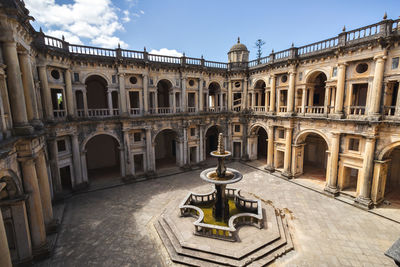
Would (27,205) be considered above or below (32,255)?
above

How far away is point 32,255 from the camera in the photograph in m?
10.6

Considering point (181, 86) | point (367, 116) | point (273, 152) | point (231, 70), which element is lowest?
point (273, 152)

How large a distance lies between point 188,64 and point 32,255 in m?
21.1

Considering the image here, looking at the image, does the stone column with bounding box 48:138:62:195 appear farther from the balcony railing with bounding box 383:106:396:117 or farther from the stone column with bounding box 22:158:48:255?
the balcony railing with bounding box 383:106:396:117

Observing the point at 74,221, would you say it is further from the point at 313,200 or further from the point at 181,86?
the point at 313,200

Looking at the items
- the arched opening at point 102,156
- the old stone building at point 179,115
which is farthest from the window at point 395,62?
the arched opening at point 102,156

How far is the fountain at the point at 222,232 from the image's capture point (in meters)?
10.6

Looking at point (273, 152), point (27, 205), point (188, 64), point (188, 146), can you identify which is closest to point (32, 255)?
point (27, 205)

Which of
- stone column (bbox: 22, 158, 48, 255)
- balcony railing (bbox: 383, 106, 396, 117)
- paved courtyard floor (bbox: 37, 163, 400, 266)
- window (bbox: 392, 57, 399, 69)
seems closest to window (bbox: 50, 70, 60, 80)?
stone column (bbox: 22, 158, 48, 255)

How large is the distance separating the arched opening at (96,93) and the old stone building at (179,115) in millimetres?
121

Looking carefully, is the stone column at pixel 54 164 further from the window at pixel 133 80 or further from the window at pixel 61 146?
the window at pixel 133 80

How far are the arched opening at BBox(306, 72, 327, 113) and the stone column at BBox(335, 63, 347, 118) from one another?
2.42m

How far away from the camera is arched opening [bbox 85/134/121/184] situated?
24969mm

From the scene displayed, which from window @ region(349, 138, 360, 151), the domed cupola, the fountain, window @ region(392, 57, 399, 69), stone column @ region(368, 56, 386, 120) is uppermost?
the domed cupola
